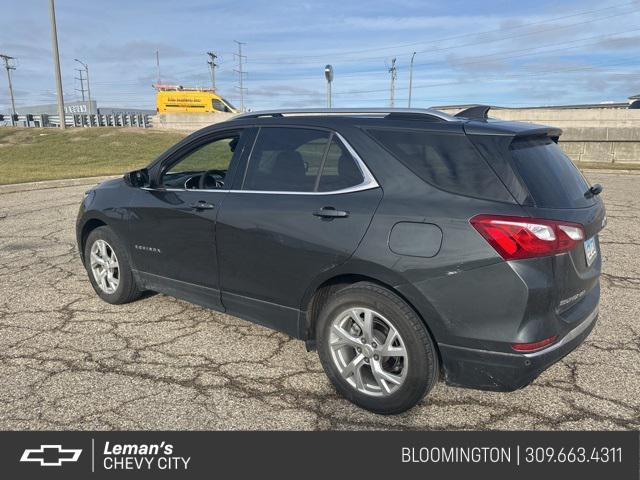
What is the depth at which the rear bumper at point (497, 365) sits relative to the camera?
2504 millimetres

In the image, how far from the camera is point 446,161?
2715 millimetres

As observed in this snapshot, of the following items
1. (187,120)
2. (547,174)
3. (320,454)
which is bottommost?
(320,454)

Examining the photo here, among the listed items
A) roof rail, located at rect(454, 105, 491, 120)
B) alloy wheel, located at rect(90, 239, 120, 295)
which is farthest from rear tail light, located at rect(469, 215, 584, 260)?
alloy wheel, located at rect(90, 239, 120, 295)

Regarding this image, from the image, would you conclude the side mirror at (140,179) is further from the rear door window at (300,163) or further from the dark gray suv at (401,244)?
the rear door window at (300,163)

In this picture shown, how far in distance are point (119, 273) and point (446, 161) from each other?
10.3ft

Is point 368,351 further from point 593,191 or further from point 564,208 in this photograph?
point 593,191

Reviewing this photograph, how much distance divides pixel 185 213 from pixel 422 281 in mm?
2009

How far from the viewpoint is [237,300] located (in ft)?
11.7

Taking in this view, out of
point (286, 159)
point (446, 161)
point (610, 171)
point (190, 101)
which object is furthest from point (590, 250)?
point (190, 101)

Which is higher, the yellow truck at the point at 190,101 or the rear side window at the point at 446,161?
the yellow truck at the point at 190,101

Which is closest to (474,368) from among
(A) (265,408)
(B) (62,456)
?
(A) (265,408)

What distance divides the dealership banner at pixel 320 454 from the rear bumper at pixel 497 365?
1.15 ft

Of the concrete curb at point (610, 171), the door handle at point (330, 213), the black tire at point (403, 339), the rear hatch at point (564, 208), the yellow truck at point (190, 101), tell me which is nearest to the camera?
the rear hatch at point (564, 208)

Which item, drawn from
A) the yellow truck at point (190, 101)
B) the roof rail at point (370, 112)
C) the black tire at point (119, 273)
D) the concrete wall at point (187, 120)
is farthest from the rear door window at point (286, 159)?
the yellow truck at point (190, 101)
